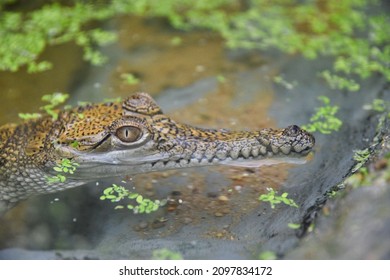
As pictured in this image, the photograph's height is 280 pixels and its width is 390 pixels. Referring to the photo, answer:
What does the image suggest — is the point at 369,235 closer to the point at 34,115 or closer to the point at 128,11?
the point at 34,115

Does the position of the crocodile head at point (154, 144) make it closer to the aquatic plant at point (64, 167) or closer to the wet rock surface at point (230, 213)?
the aquatic plant at point (64, 167)

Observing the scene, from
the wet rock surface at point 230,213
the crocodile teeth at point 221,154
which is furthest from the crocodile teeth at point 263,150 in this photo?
the wet rock surface at point 230,213

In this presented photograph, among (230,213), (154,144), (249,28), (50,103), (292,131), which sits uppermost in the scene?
(292,131)

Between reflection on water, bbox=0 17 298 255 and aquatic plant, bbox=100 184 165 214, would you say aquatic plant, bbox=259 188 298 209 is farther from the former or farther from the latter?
aquatic plant, bbox=100 184 165 214

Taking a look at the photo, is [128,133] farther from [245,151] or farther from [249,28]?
[249,28]

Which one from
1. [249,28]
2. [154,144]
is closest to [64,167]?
[154,144]

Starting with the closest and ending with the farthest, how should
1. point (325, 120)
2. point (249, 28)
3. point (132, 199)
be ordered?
point (132, 199), point (325, 120), point (249, 28)

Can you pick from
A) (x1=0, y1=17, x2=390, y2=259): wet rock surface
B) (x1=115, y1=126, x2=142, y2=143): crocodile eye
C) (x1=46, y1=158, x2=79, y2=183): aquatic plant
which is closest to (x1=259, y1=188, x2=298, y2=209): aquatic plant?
(x1=0, y1=17, x2=390, y2=259): wet rock surface
